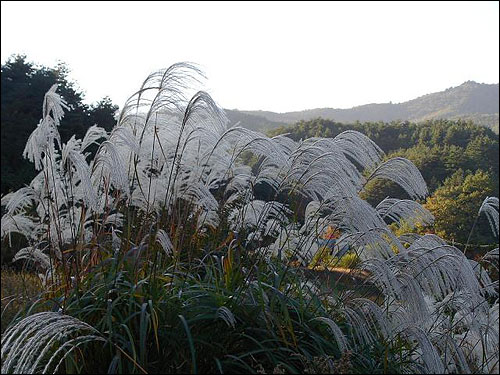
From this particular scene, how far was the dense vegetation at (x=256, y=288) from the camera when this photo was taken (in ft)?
9.30

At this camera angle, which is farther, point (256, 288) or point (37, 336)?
point (256, 288)

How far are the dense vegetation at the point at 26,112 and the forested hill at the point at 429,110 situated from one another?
8260 millimetres

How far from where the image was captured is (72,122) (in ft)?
41.7

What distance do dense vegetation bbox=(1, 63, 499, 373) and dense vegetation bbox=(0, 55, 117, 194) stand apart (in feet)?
29.2

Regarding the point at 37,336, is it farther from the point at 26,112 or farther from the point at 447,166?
the point at 26,112

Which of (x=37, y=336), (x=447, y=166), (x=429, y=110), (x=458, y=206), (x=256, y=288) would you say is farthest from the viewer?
(x=429, y=110)

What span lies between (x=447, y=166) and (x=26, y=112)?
932cm

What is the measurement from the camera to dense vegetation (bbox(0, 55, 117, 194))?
12.6 meters

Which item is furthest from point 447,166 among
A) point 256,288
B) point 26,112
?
point 26,112

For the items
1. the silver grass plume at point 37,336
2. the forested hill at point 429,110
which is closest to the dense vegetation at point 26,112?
the forested hill at point 429,110

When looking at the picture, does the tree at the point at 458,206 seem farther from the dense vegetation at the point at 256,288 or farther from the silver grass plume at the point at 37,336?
the silver grass plume at the point at 37,336

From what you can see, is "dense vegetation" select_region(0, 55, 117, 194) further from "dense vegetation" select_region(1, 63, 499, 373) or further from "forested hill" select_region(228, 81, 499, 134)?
"dense vegetation" select_region(1, 63, 499, 373)

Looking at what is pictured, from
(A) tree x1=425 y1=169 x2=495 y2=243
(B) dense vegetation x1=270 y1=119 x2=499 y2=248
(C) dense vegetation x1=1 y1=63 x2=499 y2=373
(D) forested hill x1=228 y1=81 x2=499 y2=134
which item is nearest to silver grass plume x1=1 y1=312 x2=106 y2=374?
(C) dense vegetation x1=1 y1=63 x2=499 y2=373

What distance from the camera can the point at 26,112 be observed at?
45.3ft
